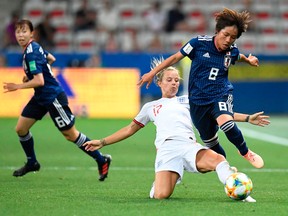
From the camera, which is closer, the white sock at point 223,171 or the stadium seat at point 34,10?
the white sock at point 223,171

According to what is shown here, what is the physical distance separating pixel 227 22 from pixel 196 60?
626 mm

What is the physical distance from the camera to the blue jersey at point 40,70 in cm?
1157

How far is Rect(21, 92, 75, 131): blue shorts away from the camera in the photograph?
38.9 feet

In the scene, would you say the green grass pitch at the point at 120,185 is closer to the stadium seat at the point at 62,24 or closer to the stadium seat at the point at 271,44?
the stadium seat at the point at 62,24

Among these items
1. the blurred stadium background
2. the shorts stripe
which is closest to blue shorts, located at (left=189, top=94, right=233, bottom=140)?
the shorts stripe

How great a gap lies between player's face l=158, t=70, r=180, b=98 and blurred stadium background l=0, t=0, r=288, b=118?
13.2 meters

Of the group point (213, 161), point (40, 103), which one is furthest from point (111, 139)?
point (40, 103)

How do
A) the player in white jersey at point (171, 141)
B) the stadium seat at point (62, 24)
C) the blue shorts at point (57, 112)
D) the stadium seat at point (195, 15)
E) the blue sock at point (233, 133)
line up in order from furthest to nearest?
the stadium seat at point (195, 15), the stadium seat at point (62, 24), the blue shorts at point (57, 112), the blue sock at point (233, 133), the player in white jersey at point (171, 141)

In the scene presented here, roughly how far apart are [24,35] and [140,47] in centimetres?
1416

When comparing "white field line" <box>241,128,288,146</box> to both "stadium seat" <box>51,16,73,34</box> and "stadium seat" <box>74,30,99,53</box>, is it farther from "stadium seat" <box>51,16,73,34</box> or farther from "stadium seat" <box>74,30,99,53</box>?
"stadium seat" <box>51,16,73,34</box>

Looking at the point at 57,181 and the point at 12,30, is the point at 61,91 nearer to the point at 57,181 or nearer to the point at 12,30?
the point at 57,181

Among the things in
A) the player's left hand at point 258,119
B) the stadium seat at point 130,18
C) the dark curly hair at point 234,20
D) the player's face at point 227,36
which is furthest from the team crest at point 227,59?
the stadium seat at point 130,18

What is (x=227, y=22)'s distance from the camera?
32.5 feet

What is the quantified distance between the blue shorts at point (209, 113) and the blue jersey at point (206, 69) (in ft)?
0.25
